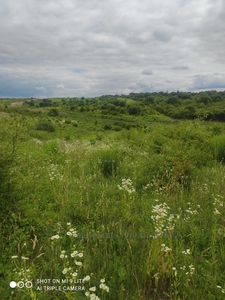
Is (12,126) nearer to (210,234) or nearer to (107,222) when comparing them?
(107,222)

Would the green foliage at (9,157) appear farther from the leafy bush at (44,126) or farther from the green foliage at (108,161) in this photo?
the leafy bush at (44,126)

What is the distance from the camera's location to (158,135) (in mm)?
8680

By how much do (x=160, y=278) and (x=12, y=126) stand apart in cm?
309

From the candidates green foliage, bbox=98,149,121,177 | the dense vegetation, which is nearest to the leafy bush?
green foliage, bbox=98,149,121,177

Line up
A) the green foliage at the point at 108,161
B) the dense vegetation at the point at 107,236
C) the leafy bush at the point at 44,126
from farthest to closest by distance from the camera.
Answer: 1. the leafy bush at the point at 44,126
2. the green foliage at the point at 108,161
3. the dense vegetation at the point at 107,236

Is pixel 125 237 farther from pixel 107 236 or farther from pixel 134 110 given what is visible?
pixel 134 110

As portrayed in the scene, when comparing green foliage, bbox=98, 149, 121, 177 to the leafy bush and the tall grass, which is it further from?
the leafy bush

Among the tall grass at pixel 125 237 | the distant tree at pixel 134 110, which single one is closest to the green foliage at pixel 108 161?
the tall grass at pixel 125 237

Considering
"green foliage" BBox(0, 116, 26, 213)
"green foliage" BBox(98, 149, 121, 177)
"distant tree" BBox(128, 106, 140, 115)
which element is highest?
"distant tree" BBox(128, 106, 140, 115)

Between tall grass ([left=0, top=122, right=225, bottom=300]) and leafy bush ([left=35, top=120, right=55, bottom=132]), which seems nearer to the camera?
tall grass ([left=0, top=122, right=225, bottom=300])

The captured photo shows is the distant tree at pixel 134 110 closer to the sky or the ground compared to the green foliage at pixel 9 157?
closer to the sky

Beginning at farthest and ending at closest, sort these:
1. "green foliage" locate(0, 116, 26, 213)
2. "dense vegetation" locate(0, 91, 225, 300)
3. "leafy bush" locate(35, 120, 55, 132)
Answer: "leafy bush" locate(35, 120, 55, 132), "green foliage" locate(0, 116, 26, 213), "dense vegetation" locate(0, 91, 225, 300)

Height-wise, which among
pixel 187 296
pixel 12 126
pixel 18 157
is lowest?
pixel 187 296

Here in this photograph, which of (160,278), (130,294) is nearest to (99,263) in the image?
(130,294)
